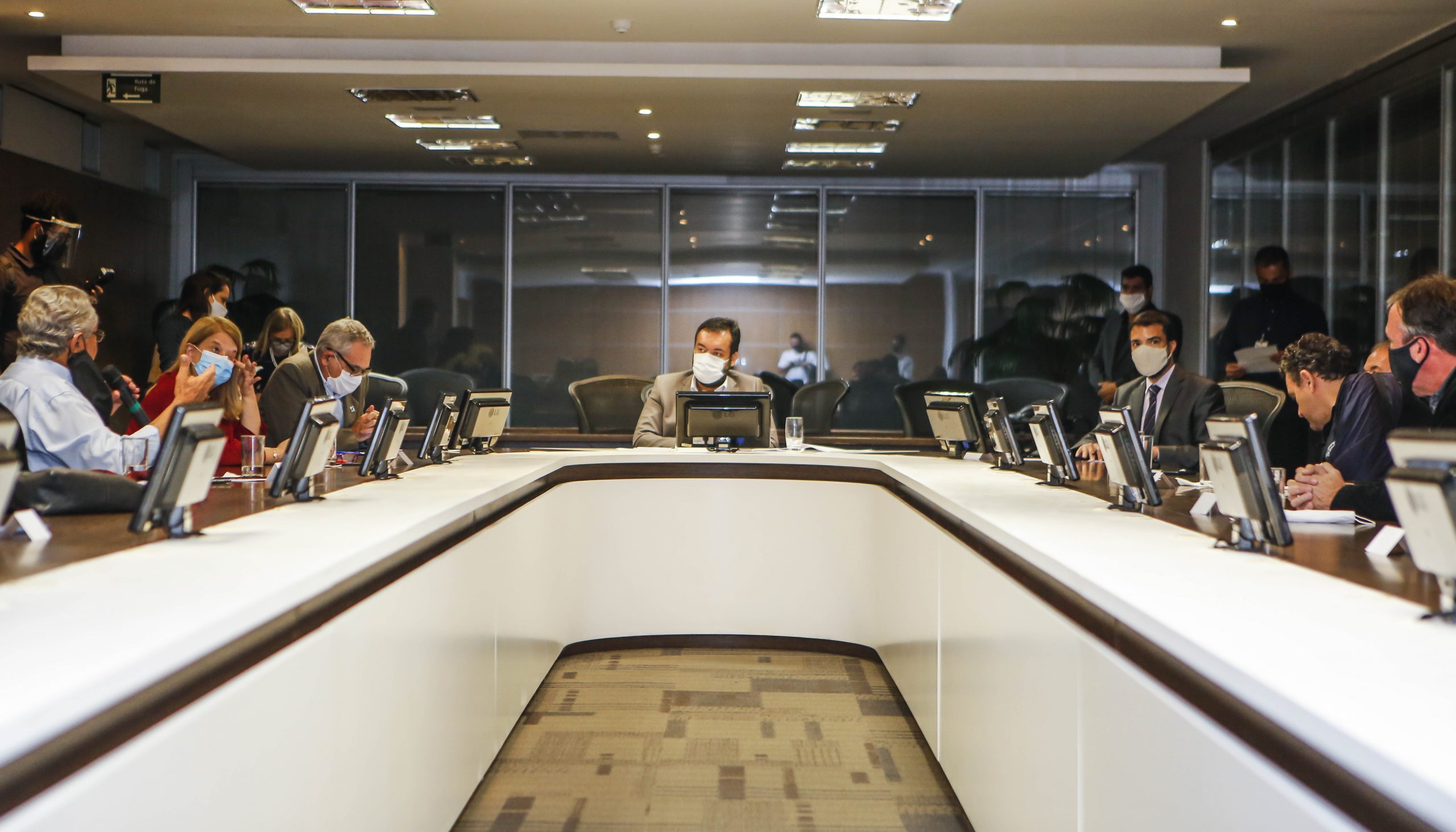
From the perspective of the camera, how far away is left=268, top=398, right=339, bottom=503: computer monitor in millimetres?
2627

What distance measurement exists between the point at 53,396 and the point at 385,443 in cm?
89

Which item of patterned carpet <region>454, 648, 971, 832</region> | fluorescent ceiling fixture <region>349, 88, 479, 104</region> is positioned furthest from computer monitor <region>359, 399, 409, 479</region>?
fluorescent ceiling fixture <region>349, 88, 479, 104</region>

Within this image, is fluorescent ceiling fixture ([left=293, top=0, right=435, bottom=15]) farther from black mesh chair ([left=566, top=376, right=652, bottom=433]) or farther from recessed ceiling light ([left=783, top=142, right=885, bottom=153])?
recessed ceiling light ([left=783, top=142, right=885, bottom=153])

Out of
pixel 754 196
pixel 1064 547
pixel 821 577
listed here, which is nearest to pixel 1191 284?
pixel 754 196

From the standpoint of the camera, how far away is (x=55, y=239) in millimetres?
5520

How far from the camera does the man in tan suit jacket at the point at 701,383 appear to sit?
539 cm

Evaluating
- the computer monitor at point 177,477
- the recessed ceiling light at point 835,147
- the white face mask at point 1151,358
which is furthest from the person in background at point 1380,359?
the recessed ceiling light at point 835,147

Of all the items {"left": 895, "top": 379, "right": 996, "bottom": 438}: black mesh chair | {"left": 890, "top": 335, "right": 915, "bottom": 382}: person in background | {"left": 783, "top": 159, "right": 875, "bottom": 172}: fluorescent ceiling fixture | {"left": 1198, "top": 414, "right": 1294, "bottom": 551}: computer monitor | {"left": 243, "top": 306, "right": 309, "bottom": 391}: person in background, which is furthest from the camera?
{"left": 890, "top": 335, "right": 915, "bottom": 382}: person in background

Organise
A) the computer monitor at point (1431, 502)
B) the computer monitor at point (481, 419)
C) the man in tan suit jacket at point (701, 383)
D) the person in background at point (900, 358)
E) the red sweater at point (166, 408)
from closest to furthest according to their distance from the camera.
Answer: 1. the computer monitor at point (1431, 502)
2. the red sweater at point (166, 408)
3. the computer monitor at point (481, 419)
4. the man in tan suit jacket at point (701, 383)
5. the person in background at point (900, 358)

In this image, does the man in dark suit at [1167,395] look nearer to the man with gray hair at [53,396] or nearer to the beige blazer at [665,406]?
the beige blazer at [665,406]

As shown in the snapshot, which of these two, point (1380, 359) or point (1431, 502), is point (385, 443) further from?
point (1380, 359)

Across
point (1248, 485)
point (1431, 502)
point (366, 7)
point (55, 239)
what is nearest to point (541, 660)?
point (1248, 485)

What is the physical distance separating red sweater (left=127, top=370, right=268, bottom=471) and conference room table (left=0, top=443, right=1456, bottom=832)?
0.75m

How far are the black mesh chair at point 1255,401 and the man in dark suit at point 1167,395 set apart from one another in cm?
20
